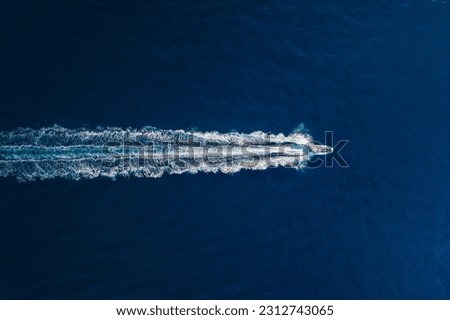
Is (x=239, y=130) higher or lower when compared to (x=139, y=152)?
higher

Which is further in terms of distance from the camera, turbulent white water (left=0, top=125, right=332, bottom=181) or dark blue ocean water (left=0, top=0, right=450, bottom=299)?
turbulent white water (left=0, top=125, right=332, bottom=181)

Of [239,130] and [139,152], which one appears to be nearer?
[139,152]

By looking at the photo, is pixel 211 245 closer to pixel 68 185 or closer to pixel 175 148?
pixel 175 148

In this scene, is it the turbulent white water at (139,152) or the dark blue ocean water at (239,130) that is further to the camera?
the turbulent white water at (139,152)

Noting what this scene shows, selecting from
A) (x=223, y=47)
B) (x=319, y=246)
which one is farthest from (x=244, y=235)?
(x=223, y=47)
